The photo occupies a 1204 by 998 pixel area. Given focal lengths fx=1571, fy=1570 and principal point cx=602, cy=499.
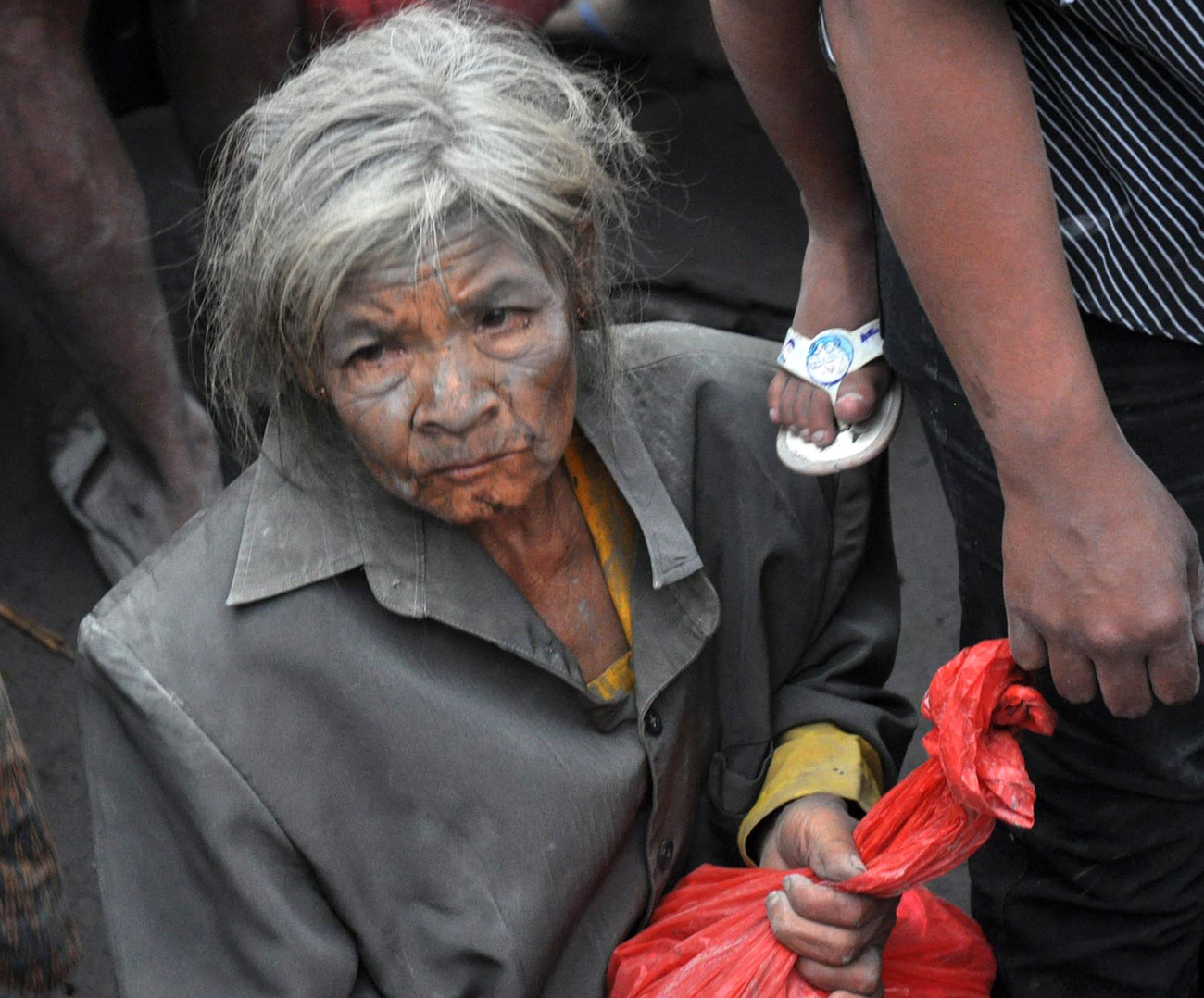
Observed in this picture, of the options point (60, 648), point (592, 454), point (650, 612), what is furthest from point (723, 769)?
point (60, 648)

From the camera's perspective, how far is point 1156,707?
157 cm

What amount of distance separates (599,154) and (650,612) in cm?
54

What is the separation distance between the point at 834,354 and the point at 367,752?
70cm

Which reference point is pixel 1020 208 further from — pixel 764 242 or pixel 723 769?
pixel 764 242

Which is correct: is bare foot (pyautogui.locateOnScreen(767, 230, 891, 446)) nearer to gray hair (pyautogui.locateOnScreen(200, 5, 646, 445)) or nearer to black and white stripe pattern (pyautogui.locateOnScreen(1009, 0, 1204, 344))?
gray hair (pyautogui.locateOnScreen(200, 5, 646, 445))

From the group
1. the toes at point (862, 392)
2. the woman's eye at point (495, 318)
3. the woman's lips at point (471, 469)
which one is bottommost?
the toes at point (862, 392)

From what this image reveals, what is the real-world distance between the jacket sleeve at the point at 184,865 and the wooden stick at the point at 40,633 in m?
1.20

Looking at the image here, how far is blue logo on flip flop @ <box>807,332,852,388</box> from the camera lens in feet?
5.93

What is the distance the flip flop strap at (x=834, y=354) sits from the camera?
1.80m

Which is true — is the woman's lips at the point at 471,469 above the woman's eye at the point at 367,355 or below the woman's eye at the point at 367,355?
below

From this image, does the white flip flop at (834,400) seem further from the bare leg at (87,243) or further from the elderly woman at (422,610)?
the bare leg at (87,243)

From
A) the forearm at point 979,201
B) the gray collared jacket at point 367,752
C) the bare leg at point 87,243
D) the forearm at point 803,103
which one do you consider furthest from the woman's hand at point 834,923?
the bare leg at point 87,243

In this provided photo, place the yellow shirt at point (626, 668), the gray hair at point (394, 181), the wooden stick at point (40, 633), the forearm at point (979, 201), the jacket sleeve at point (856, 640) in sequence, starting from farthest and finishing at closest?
the wooden stick at point (40, 633) → the jacket sleeve at point (856, 640) → the yellow shirt at point (626, 668) → the gray hair at point (394, 181) → the forearm at point (979, 201)

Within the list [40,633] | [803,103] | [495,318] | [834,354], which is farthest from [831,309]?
[40,633]
